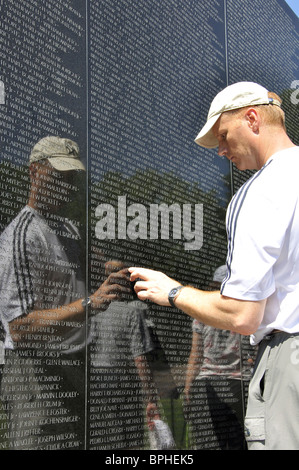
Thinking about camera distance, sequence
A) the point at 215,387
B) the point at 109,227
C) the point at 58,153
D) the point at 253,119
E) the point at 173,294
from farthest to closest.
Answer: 1. the point at 215,387
2. the point at 109,227
3. the point at 58,153
4. the point at 253,119
5. the point at 173,294

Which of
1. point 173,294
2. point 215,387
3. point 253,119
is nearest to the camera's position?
point 173,294

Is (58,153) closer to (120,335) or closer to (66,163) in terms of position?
(66,163)

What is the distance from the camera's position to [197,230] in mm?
4824

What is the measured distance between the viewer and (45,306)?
10.8ft

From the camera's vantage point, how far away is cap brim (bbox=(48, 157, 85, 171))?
138 inches

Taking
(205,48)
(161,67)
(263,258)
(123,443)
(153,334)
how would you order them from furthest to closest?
(205,48), (161,67), (153,334), (123,443), (263,258)

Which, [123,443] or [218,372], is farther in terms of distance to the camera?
[218,372]

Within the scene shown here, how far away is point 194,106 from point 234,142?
→ 2.07 m

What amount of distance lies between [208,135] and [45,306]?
120cm

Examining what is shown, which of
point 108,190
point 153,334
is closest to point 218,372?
point 153,334
